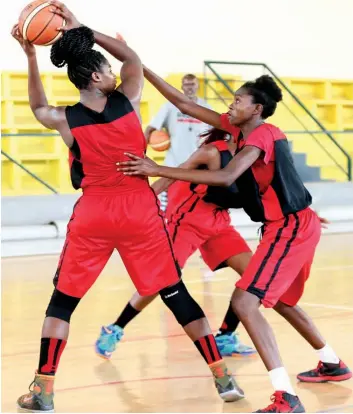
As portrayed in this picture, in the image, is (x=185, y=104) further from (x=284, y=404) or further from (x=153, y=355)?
(x=284, y=404)

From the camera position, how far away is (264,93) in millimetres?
4414

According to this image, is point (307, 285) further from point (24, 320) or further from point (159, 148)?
point (24, 320)

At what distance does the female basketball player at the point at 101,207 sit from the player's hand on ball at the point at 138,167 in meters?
0.07

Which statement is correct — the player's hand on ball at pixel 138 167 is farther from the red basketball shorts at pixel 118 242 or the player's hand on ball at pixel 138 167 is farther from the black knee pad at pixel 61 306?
the black knee pad at pixel 61 306

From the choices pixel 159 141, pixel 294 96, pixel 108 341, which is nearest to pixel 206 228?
pixel 108 341

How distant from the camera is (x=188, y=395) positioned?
443 cm

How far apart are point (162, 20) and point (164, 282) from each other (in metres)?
10.2

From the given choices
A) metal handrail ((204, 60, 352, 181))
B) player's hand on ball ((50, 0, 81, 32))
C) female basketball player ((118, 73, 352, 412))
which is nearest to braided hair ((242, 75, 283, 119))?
female basketball player ((118, 73, 352, 412))

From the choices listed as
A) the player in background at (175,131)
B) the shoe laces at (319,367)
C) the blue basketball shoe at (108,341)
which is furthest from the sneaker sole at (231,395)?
the player in background at (175,131)

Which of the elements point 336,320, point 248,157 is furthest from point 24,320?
point 248,157

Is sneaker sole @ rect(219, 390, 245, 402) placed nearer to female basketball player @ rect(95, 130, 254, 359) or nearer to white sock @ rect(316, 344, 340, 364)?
white sock @ rect(316, 344, 340, 364)

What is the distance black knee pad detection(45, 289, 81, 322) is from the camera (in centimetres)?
427

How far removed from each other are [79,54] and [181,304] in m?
1.16

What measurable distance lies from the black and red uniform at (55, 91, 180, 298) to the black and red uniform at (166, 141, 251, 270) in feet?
3.90
